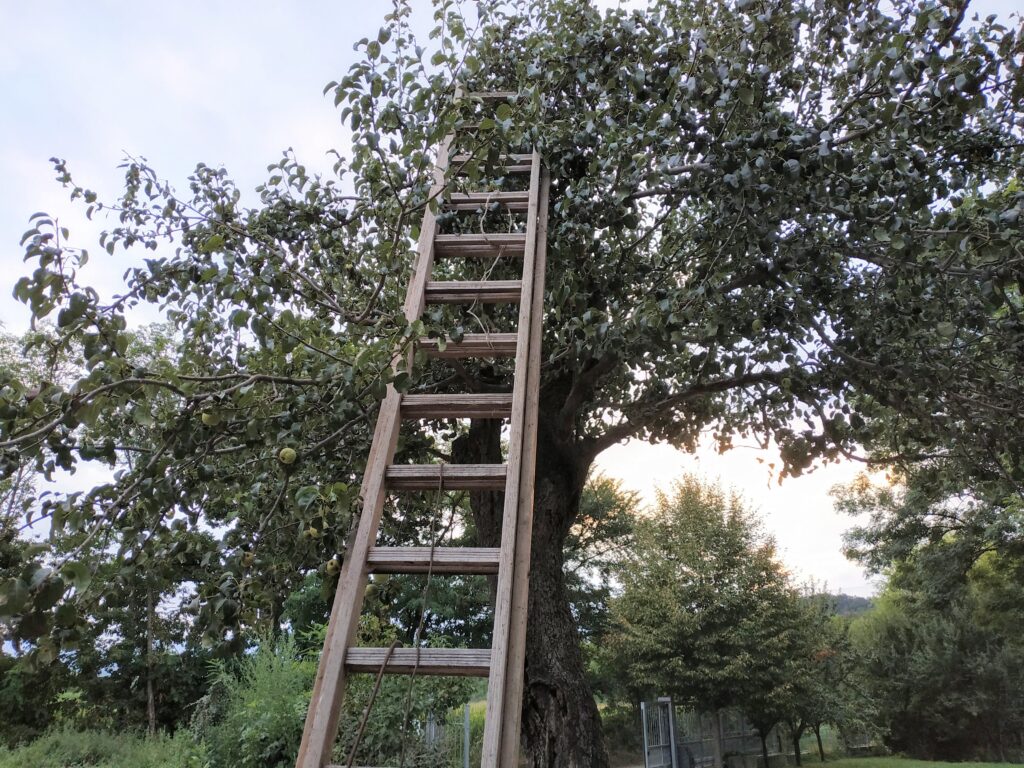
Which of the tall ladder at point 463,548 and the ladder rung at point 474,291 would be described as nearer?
the tall ladder at point 463,548

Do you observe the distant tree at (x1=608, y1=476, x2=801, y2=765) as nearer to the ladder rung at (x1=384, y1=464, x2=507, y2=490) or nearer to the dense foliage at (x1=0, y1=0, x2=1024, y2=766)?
the dense foliage at (x1=0, y1=0, x2=1024, y2=766)

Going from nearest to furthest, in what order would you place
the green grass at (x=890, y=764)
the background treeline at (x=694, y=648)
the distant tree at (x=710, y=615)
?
the background treeline at (x=694, y=648)
the distant tree at (x=710, y=615)
the green grass at (x=890, y=764)

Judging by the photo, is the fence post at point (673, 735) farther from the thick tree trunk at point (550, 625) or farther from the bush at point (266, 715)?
the thick tree trunk at point (550, 625)

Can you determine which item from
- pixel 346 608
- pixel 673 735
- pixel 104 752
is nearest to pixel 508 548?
pixel 346 608

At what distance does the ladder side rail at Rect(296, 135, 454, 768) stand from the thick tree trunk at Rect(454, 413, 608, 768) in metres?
2.09

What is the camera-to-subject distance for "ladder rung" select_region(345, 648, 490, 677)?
1.69 metres

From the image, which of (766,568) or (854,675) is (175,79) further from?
(854,675)

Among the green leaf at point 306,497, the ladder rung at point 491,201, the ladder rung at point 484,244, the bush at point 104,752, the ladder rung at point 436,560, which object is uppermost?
the ladder rung at point 491,201

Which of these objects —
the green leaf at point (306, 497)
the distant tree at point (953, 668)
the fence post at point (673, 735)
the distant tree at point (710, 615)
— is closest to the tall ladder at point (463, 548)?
the green leaf at point (306, 497)

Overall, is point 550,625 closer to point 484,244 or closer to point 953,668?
point 484,244

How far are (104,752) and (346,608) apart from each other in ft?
39.2

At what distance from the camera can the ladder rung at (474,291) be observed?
2.52 metres

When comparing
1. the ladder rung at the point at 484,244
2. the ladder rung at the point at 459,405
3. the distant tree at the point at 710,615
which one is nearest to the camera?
the ladder rung at the point at 459,405

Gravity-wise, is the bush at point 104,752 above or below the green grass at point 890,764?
below
